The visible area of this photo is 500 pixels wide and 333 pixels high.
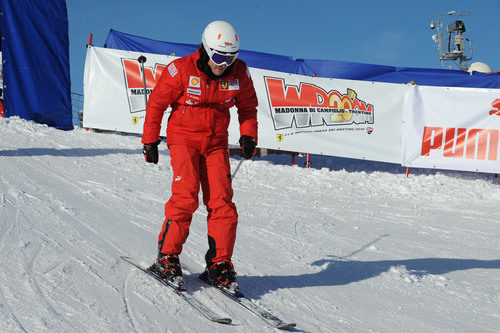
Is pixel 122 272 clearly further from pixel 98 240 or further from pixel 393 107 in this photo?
pixel 393 107

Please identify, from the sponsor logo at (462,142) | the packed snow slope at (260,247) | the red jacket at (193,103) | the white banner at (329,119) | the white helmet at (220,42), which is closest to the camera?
the packed snow slope at (260,247)

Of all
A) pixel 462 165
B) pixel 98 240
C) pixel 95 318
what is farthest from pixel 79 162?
pixel 462 165

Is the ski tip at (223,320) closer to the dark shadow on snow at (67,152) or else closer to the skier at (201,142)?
the skier at (201,142)

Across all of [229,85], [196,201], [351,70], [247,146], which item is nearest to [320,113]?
[351,70]

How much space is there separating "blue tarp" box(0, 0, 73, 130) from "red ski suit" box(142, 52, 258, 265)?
8751 mm

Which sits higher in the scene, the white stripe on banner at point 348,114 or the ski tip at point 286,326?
the white stripe on banner at point 348,114

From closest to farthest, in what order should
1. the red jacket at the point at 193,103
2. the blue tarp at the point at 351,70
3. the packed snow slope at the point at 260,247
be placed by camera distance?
the packed snow slope at the point at 260,247 → the red jacket at the point at 193,103 → the blue tarp at the point at 351,70

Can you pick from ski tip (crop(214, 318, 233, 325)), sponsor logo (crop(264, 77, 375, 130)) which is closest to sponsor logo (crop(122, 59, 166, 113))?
sponsor logo (crop(264, 77, 375, 130))

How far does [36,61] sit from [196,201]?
9.46 metres

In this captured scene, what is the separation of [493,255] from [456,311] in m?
2.37

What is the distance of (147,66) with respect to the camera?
1086 cm

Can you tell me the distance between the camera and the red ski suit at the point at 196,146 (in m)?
3.52

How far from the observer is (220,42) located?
3457 mm

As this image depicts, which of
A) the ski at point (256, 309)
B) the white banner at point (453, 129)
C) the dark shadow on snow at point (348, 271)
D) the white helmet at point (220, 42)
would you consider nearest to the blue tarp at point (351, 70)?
the white banner at point (453, 129)
